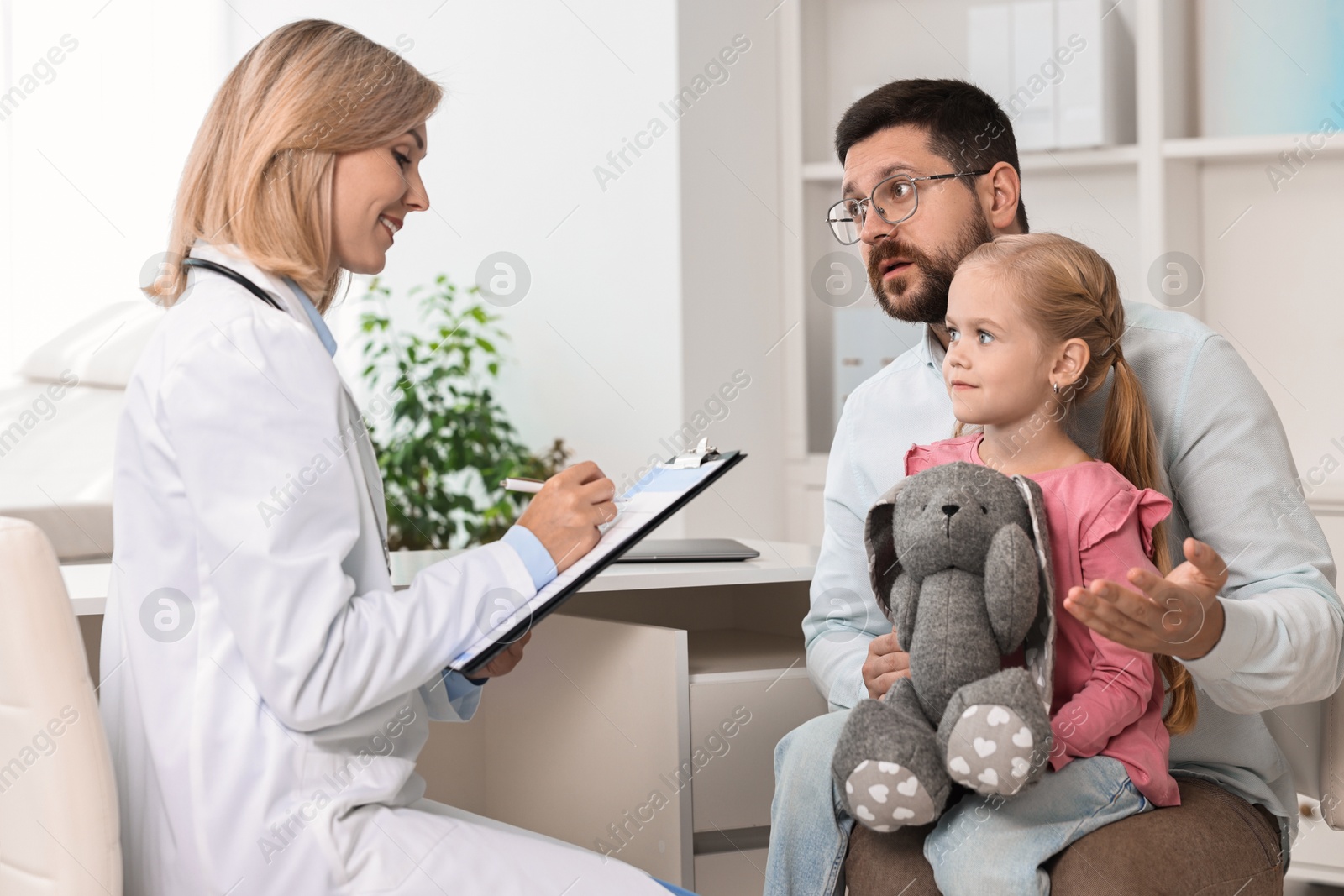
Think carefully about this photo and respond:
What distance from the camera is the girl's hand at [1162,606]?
3.18ft

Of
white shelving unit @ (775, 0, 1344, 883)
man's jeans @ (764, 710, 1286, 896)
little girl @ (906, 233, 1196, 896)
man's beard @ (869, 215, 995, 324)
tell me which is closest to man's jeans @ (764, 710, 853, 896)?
man's jeans @ (764, 710, 1286, 896)

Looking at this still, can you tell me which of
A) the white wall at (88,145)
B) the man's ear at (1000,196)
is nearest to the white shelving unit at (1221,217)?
the man's ear at (1000,196)

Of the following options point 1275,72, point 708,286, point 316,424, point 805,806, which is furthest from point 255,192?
point 1275,72

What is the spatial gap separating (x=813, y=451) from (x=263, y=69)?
2.40 metres

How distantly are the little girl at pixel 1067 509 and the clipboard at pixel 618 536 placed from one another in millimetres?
276

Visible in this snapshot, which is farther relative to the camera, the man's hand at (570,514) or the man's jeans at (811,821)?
the man's jeans at (811,821)

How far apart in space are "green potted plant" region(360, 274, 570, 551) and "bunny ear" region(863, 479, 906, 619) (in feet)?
8.11

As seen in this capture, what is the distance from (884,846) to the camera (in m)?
1.24

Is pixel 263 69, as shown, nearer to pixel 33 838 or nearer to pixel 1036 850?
pixel 33 838

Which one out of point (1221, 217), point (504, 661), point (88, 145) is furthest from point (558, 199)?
point (504, 661)

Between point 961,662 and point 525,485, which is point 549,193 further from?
point 961,662

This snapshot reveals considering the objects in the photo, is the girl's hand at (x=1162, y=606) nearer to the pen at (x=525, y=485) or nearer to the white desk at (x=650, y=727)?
the pen at (x=525, y=485)

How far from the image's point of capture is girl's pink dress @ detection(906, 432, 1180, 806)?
3.69ft

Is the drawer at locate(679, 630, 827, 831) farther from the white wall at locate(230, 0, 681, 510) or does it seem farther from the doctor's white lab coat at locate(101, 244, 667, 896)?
the white wall at locate(230, 0, 681, 510)
